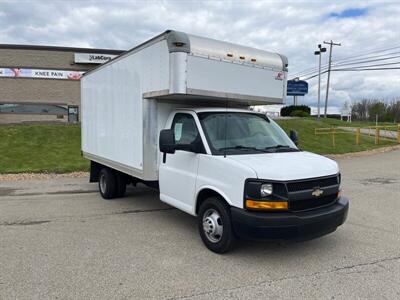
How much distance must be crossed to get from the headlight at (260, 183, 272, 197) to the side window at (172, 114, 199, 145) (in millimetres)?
1486

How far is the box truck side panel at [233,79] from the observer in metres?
5.45

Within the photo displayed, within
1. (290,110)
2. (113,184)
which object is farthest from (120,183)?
(290,110)

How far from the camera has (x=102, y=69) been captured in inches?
325

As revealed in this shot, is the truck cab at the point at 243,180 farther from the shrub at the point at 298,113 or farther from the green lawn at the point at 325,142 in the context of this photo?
the shrub at the point at 298,113

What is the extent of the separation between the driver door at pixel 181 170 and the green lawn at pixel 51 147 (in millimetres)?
8014

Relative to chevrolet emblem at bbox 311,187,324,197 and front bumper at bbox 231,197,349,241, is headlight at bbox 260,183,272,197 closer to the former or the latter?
front bumper at bbox 231,197,349,241

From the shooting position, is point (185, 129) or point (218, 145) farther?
point (185, 129)

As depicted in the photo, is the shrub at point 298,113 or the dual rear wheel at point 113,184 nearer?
the dual rear wheel at point 113,184

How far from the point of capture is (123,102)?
7.09 metres

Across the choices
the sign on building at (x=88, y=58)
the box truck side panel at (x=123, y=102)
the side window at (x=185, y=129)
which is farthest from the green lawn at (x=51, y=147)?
the sign on building at (x=88, y=58)

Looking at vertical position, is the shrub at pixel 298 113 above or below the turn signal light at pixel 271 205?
above

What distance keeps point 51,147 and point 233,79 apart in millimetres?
13996

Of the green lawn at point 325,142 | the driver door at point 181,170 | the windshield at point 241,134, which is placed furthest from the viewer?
the green lawn at point 325,142

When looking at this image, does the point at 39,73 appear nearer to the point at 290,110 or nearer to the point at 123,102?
the point at 123,102
